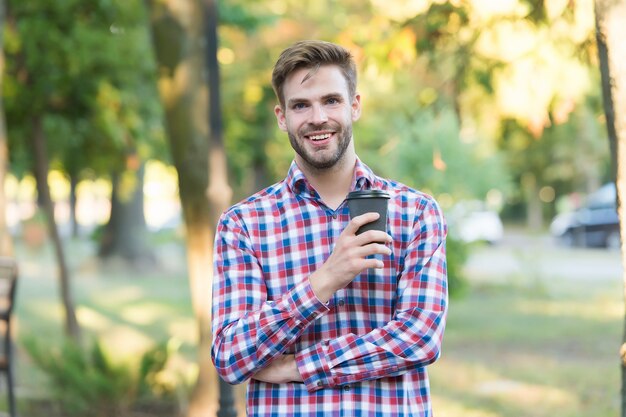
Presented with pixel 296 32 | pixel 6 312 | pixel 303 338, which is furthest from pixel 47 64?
pixel 296 32

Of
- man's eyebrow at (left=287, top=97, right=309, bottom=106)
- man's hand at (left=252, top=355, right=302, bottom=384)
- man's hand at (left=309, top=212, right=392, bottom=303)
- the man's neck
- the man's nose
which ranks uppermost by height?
man's eyebrow at (left=287, top=97, right=309, bottom=106)

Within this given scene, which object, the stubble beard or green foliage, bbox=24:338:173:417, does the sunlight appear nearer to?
green foliage, bbox=24:338:173:417

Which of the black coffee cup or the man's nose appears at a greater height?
the man's nose

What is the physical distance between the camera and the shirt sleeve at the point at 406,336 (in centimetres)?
241

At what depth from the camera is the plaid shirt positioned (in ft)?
7.92

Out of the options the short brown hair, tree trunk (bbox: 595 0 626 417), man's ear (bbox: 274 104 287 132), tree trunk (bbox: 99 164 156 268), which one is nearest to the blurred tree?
tree trunk (bbox: 595 0 626 417)

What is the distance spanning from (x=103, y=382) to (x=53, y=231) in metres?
4.33

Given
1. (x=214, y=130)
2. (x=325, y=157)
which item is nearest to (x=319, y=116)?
(x=325, y=157)

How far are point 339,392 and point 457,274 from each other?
41.5 feet

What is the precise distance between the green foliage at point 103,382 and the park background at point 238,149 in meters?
0.02

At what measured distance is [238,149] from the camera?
19.5 m

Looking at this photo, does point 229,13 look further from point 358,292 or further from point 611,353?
point 358,292

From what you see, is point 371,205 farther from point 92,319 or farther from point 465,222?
point 92,319

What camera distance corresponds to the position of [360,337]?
2439 millimetres
